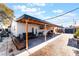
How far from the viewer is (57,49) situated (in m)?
2.79

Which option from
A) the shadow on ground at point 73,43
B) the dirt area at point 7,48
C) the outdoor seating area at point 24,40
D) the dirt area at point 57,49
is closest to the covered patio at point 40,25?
the outdoor seating area at point 24,40

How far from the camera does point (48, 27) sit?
112 inches

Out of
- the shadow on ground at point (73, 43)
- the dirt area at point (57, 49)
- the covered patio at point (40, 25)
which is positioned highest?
the covered patio at point (40, 25)

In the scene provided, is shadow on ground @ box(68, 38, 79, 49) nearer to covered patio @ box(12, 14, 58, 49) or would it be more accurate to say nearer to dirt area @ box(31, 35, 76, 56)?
dirt area @ box(31, 35, 76, 56)

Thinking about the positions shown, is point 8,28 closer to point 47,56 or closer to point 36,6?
point 36,6

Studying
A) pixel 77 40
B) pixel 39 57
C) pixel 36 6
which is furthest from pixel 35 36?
pixel 77 40

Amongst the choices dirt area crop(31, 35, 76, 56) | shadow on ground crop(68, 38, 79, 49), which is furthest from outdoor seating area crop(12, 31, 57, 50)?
shadow on ground crop(68, 38, 79, 49)

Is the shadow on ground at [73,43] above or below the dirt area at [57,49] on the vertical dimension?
above

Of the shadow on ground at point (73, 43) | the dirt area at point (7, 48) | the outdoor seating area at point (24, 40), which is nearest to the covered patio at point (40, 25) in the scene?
the outdoor seating area at point (24, 40)

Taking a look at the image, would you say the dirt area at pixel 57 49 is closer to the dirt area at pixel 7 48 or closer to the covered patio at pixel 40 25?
the covered patio at pixel 40 25

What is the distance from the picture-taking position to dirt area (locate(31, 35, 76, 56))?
2.75m

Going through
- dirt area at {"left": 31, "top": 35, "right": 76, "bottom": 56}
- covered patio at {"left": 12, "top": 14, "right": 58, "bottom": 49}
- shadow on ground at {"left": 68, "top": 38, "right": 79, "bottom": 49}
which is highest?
covered patio at {"left": 12, "top": 14, "right": 58, "bottom": 49}

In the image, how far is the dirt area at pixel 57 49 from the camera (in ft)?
9.03

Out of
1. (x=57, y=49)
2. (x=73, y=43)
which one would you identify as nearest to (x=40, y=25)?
(x=57, y=49)
